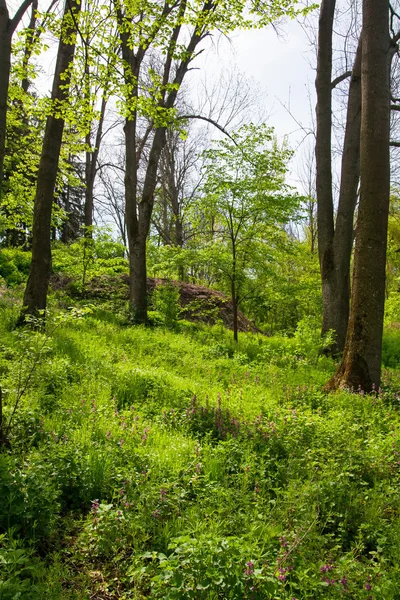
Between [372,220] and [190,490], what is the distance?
14.9 ft

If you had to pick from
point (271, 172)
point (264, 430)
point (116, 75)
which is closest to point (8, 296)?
point (116, 75)

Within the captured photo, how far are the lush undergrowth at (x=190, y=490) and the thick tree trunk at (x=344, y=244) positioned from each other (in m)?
3.91

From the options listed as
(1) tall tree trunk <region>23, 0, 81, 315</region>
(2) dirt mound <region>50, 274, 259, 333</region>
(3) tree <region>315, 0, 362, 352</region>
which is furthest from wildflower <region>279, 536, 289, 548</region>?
(2) dirt mound <region>50, 274, 259, 333</region>

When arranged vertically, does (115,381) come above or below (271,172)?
below

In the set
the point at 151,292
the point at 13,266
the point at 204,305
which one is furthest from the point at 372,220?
the point at 13,266

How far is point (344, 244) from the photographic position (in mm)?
9469

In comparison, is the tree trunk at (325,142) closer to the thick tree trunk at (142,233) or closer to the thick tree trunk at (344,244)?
the thick tree trunk at (344,244)

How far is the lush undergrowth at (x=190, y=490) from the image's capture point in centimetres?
216

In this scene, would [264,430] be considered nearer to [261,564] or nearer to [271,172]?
[261,564]

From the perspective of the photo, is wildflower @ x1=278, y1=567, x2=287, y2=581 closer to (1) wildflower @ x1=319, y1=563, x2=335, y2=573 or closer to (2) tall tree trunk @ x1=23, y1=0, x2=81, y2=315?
(1) wildflower @ x1=319, y1=563, x2=335, y2=573

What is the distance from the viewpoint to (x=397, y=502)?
301cm

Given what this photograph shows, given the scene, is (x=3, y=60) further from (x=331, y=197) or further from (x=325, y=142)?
(x=331, y=197)

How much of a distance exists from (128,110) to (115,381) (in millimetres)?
3958

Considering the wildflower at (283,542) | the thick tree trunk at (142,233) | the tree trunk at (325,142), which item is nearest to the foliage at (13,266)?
the thick tree trunk at (142,233)
